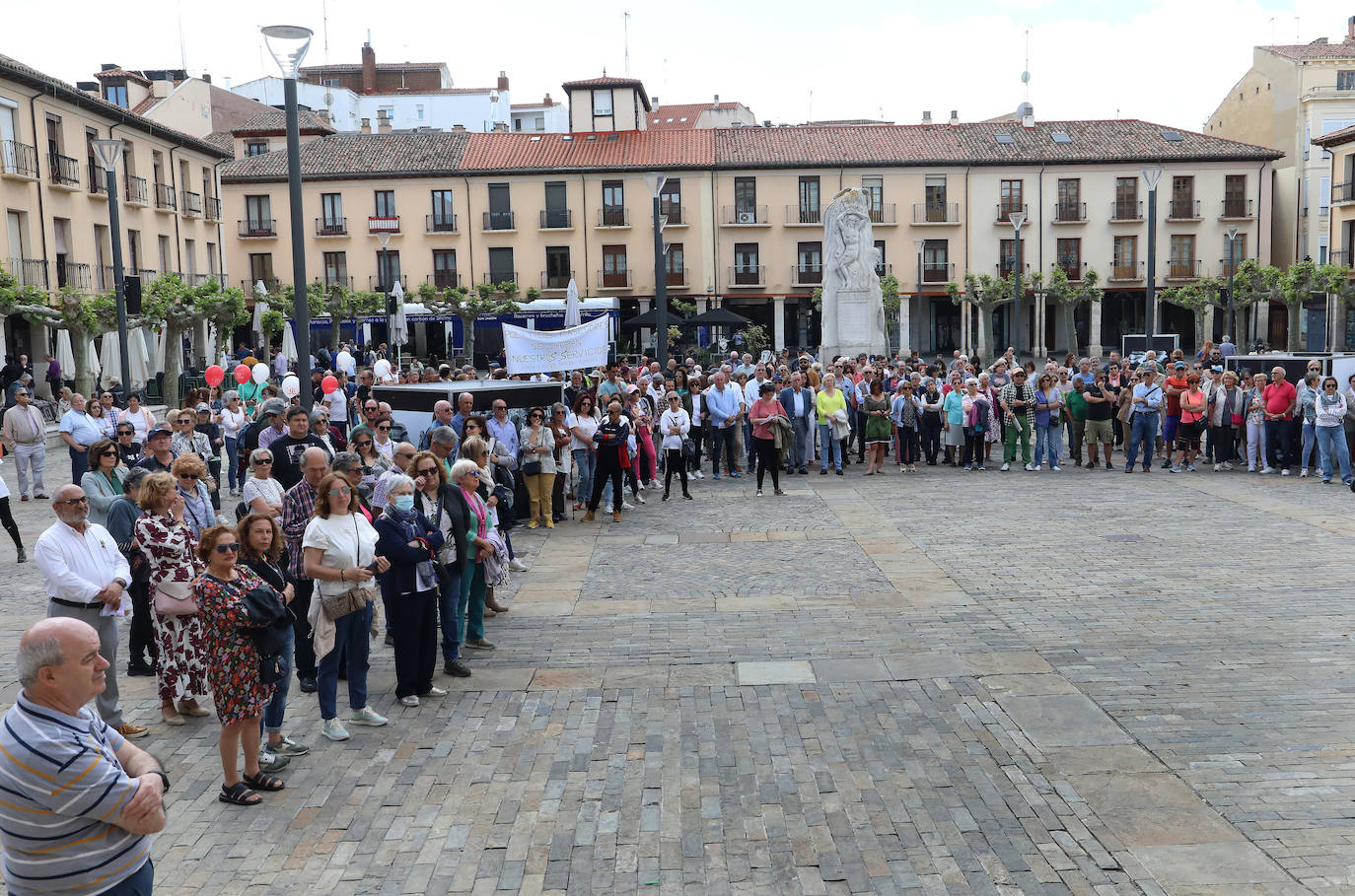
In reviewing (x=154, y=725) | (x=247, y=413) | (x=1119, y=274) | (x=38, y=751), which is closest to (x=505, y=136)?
(x=1119, y=274)

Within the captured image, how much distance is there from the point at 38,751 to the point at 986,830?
4.00 m

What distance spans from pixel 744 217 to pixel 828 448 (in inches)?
1444

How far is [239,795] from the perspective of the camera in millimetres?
5914

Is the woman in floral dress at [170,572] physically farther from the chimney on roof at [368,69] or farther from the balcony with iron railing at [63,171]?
the chimney on roof at [368,69]

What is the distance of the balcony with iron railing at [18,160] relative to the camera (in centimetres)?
3100

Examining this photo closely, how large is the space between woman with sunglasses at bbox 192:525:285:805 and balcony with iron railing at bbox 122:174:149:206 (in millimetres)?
35354

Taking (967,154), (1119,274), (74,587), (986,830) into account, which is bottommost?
(986,830)

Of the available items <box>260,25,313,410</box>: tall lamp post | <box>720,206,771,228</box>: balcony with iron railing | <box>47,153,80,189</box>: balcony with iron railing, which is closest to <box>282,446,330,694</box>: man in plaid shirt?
<box>260,25,313,410</box>: tall lamp post

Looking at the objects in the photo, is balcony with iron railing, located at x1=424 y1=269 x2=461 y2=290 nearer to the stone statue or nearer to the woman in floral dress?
the stone statue

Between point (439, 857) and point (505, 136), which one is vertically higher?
point (505, 136)

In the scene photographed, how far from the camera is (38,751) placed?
10.9 feet

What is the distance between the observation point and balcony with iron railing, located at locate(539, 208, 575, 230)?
53750 millimetres

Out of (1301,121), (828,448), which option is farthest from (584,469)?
(1301,121)

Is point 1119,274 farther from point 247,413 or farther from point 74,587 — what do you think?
point 74,587
